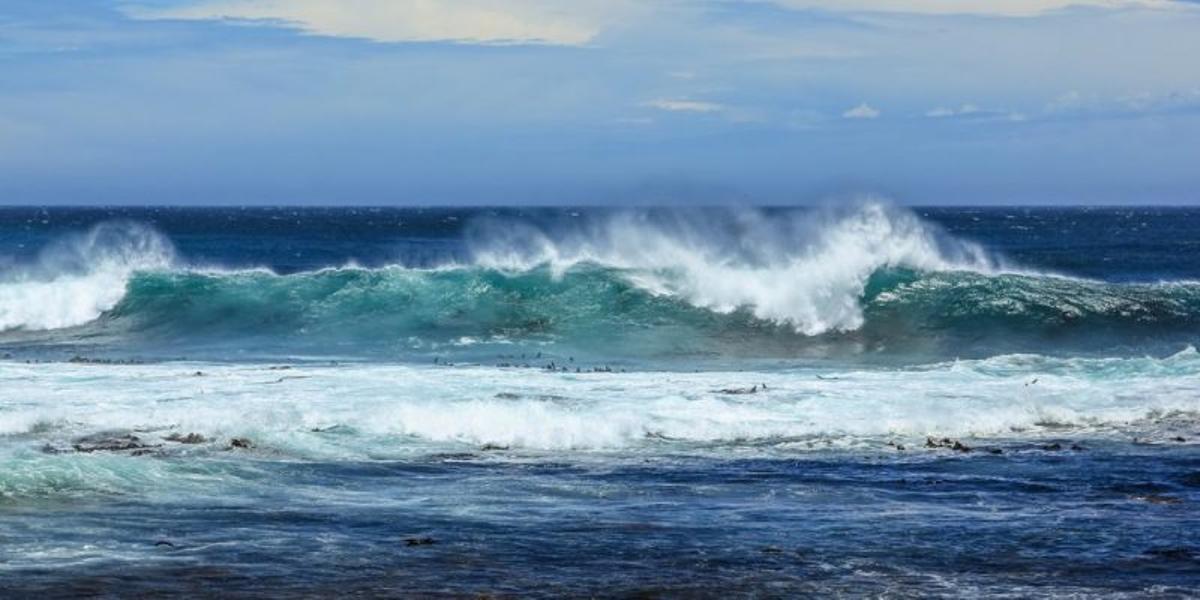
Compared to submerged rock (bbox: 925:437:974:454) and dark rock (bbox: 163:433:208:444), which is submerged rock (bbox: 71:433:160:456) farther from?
submerged rock (bbox: 925:437:974:454)

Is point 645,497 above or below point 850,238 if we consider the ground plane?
below

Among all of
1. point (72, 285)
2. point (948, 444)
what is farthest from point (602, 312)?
point (948, 444)

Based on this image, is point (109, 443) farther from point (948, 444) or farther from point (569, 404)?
point (948, 444)

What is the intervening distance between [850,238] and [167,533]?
26.3 metres

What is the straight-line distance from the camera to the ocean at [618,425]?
12.7 meters

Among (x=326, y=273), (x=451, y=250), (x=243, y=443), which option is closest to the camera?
(x=243, y=443)

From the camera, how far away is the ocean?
41.7ft

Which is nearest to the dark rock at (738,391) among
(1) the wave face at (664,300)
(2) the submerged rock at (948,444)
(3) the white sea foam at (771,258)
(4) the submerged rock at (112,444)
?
(2) the submerged rock at (948,444)

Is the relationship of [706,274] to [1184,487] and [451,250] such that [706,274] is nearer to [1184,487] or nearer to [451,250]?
[1184,487]

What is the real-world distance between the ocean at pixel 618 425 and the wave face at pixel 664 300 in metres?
0.10

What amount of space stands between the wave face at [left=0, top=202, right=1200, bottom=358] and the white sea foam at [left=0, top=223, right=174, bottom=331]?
7 cm

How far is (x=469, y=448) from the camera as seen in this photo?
18.8m

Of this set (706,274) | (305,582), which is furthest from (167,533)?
(706,274)

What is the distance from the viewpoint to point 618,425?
19938mm
